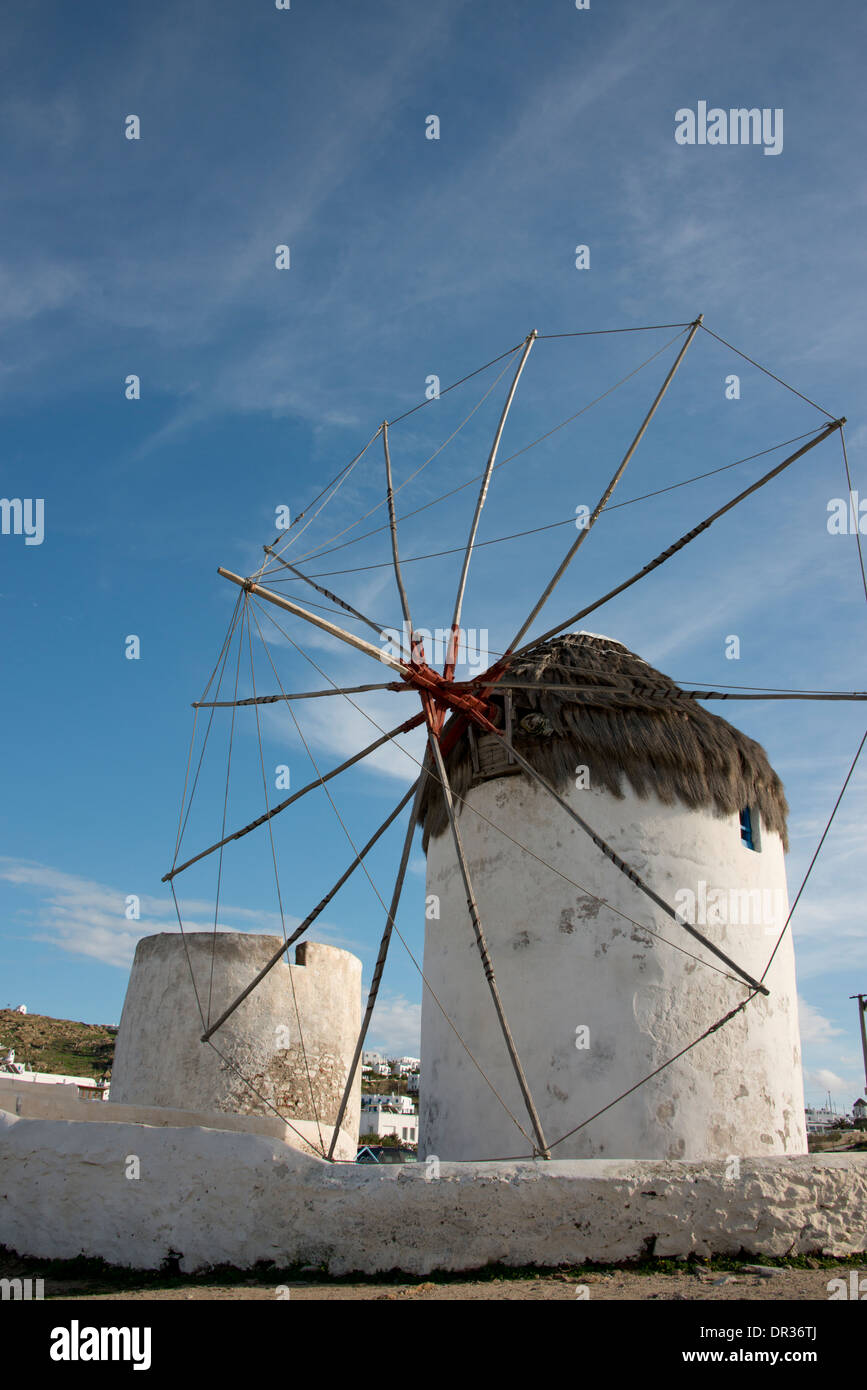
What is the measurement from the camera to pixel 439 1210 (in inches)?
182

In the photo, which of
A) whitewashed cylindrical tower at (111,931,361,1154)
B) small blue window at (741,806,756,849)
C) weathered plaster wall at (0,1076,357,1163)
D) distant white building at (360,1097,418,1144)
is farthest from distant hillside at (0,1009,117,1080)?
small blue window at (741,806,756,849)

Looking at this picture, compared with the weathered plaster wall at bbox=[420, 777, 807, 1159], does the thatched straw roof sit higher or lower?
higher

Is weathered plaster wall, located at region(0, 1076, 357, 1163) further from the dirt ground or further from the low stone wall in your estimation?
the dirt ground

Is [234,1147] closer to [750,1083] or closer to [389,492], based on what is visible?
[750,1083]

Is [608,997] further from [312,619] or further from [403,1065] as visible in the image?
[403,1065]

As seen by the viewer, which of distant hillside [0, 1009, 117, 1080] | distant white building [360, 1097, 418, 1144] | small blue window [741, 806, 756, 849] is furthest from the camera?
distant white building [360, 1097, 418, 1144]

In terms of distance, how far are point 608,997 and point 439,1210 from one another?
9.76 ft

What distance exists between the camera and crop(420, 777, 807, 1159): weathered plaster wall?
7.15m

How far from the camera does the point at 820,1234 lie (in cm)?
470

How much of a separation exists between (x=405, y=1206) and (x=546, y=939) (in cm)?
320

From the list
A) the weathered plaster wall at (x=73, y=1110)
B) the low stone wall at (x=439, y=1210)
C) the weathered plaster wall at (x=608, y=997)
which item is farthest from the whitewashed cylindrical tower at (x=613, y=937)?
the low stone wall at (x=439, y=1210)

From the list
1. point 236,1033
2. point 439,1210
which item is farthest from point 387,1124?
point 439,1210

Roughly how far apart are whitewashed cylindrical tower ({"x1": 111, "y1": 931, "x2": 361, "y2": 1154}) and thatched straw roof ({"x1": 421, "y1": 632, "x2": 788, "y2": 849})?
3.01 m
